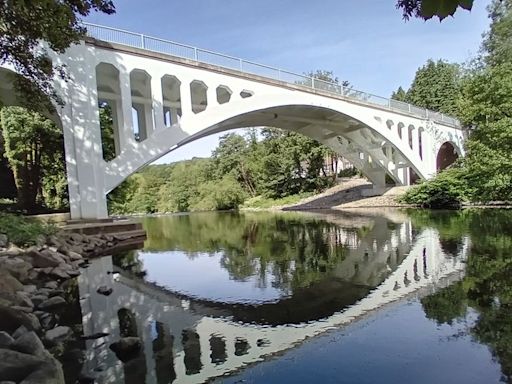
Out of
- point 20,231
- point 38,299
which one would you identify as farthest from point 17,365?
point 20,231

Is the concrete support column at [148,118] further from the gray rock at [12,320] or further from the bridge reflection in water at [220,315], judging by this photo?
the gray rock at [12,320]

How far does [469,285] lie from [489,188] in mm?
17423

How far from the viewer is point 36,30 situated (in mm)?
7797

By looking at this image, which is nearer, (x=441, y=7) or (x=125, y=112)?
(x=441, y=7)

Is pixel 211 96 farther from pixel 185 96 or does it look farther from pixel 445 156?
pixel 445 156

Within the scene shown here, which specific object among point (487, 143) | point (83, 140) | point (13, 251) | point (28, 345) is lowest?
point (28, 345)

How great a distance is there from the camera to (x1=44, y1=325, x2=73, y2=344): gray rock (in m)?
4.91

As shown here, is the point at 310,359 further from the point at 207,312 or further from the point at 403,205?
the point at 403,205

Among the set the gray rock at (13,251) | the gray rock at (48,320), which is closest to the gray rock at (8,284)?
the gray rock at (48,320)

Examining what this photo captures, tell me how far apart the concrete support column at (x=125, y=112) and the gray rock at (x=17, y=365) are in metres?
14.3

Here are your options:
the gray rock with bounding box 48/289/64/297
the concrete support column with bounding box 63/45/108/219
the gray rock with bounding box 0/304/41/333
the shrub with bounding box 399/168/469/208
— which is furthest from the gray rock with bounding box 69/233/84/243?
the shrub with bounding box 399/168/469/208

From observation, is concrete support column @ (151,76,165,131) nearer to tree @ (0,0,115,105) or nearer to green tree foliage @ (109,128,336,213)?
tree @ (0,0,115,105)

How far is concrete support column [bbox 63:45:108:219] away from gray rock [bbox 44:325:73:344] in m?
11.1

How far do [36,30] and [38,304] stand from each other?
496 cm
